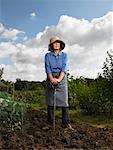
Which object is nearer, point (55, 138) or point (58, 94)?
point (55, 138)

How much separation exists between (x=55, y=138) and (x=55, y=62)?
1.39 m

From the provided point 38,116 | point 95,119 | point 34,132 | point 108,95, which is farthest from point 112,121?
point 34,132

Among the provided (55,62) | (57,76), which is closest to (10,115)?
(57,76)

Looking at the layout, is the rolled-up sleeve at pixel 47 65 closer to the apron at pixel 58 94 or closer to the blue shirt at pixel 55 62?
the blue shirt at pixel 55 62

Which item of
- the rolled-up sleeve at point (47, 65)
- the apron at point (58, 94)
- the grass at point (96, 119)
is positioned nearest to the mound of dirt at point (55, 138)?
the apron at point (58, 94)

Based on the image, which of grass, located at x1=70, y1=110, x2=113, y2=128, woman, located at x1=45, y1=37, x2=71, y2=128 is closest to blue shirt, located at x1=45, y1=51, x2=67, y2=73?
woman, located at x1=45, y1=37, x2=71, y2=128

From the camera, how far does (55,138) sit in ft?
19.0

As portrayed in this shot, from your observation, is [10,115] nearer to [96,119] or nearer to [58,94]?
[58,94]

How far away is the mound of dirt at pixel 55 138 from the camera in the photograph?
Result: 539 centimetres

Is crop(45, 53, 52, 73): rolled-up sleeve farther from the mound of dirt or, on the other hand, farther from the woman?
the mound of dirt

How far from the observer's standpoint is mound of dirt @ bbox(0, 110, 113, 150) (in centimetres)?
539

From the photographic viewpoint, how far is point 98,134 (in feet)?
21.0

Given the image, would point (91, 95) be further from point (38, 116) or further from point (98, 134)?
point (98, 134)

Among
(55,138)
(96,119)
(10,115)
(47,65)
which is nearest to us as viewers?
(55,138)
